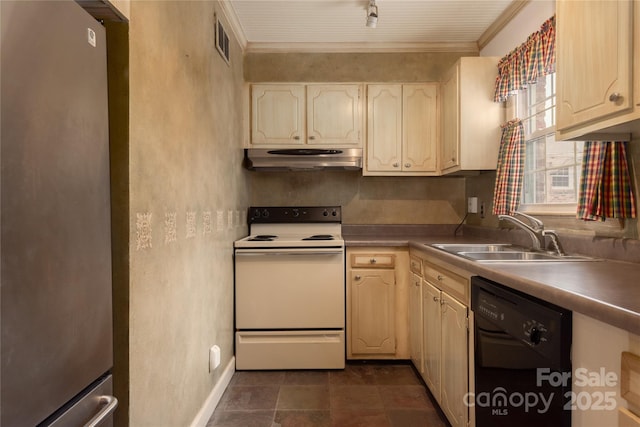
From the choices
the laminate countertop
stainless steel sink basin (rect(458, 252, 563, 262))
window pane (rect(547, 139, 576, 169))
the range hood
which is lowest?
stainless steel sink basin (rect(458, 252, 563, 262))

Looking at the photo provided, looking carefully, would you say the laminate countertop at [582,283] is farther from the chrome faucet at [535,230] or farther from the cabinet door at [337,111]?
the cabinet door at [337,111]

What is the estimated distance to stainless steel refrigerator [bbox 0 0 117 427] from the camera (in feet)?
2.14

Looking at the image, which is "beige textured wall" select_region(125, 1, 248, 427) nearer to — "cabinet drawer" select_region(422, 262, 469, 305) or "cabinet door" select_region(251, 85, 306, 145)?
"cabinet door" select_region(251, 85, 306, 145)

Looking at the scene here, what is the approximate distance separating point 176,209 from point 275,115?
167 centimetres

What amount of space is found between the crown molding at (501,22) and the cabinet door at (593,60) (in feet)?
3.65

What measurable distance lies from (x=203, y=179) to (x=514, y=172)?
193 cm

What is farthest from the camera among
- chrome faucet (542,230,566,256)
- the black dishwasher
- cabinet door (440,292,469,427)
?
chrome faucet (542,230,566,256)

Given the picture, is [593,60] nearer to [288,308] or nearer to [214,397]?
[288,308]

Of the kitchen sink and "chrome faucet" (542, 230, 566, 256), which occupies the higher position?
"chrome faucet" (542, 230, 566, 256)

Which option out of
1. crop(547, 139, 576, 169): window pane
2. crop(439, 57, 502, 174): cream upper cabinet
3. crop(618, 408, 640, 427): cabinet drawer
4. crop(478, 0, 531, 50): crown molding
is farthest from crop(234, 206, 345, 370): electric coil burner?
crop(478, 0, 531, 50): crown molding

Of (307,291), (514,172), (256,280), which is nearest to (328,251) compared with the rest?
(307,291)

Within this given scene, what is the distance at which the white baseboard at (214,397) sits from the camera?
1832mm

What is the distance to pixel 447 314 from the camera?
6.05ft

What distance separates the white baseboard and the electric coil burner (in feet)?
0.41
